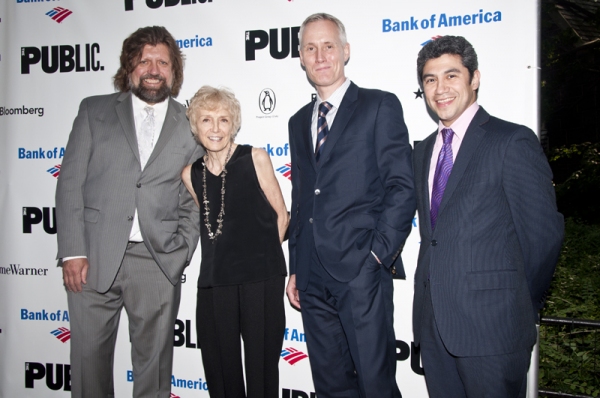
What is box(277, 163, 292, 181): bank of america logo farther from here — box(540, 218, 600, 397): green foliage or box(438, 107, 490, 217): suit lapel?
box(540, 218, 600, 397): green foliage

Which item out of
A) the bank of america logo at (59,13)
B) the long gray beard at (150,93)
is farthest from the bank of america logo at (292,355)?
the bank of america logo at (59,13)

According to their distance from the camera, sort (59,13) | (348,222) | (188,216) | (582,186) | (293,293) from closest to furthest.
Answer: (348,222), (293,293), (188,216), (59,13), (582,186)

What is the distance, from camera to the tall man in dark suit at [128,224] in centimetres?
265

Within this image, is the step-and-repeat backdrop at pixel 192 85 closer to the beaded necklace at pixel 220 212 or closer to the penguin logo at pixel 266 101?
the penguin logo at pixel 266 101

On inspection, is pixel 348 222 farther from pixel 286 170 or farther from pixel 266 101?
pixel 266 101

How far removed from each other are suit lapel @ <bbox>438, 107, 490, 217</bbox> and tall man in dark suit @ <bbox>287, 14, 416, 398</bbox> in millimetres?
274

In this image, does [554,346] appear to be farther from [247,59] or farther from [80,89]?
[80,89]

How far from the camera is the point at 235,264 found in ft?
7.89

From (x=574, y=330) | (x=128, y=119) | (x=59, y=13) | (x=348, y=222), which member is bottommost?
(x=574, y=330)

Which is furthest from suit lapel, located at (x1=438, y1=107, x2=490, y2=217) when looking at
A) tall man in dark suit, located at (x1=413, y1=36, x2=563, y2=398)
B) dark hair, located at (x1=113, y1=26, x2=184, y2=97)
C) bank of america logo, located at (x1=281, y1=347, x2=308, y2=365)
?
dark hair, located at (x1=113, y1=26, x2=184, y2=97)

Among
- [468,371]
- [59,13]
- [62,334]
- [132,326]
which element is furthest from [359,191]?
[59,13]

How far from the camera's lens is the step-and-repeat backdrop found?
2.76m

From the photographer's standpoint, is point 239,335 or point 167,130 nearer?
point 239,335

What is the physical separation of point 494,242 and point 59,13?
3460 mm
